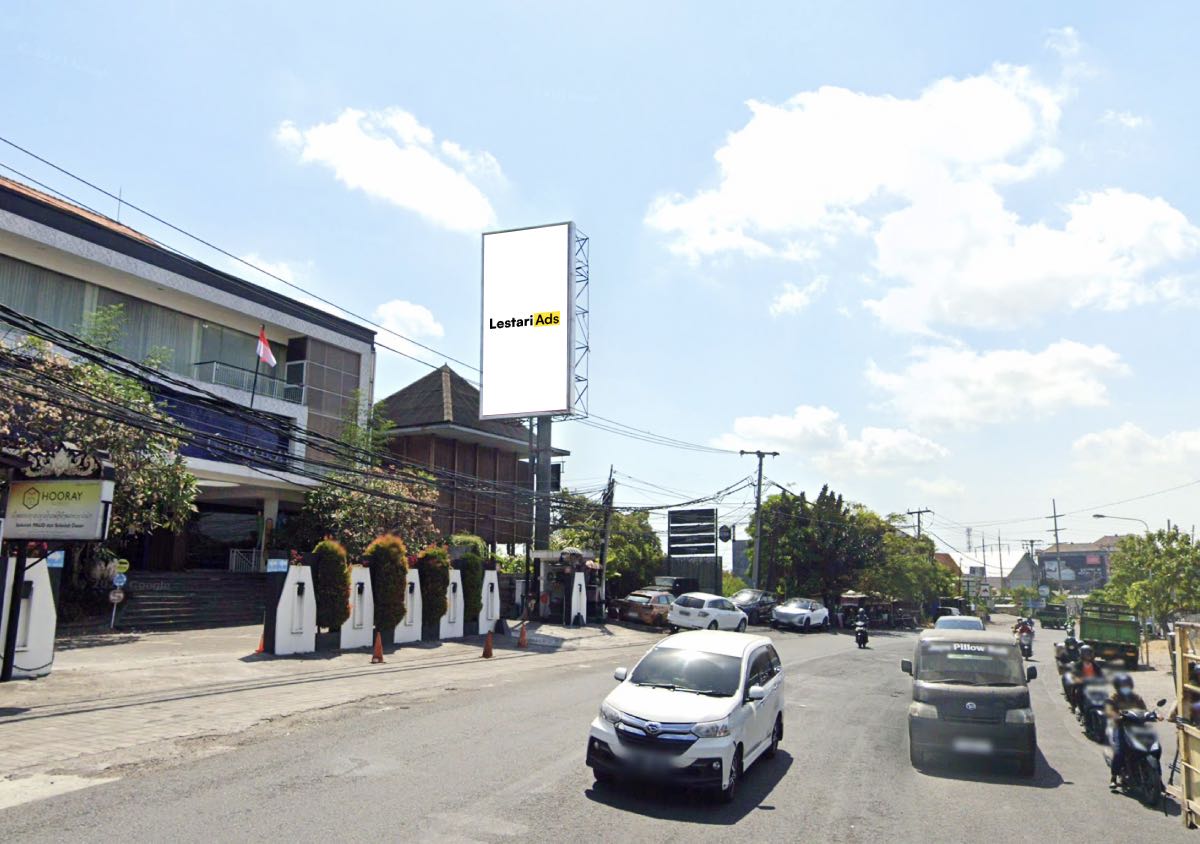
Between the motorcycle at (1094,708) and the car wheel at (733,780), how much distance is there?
5809 millimetres

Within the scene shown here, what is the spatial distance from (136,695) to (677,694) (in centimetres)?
985

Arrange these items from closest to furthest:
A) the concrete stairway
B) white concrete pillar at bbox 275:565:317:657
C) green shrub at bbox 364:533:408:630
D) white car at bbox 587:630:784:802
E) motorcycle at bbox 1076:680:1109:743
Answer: white car at bbox 587:630:784:802, motorcycle at bbox 1076:680:1109:743, white concrete pillar at bbox 275:565:317:657, green shrub at bbox 364:533:408:630, the concrete stairway

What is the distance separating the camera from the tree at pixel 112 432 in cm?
1994

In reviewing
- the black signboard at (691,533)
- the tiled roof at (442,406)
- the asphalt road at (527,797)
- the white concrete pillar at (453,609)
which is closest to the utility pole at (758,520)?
the black signboard at (691,533)

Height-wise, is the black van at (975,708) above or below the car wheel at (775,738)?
above

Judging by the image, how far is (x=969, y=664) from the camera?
461 inches

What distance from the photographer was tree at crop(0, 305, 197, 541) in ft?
65.4

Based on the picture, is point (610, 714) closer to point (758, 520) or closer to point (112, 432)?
point (112, 432)

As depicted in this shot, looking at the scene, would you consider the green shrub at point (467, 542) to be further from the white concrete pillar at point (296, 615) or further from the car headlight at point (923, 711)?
the car headlight at point (923, 711)

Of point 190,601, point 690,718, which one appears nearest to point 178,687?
point 690,718

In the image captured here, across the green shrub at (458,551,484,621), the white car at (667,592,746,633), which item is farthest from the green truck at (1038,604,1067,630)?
the green shrub at (458,551,484,621)

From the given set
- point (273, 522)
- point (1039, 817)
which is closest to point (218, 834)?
point (1039, 817)

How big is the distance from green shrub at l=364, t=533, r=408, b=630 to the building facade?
392 cm

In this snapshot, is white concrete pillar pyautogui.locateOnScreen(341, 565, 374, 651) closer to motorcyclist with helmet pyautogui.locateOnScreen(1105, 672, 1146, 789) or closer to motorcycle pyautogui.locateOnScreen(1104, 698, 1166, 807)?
motorcyclist with helmet pyautogui.locateOnScreen(1105, 672, 1146, 789)
